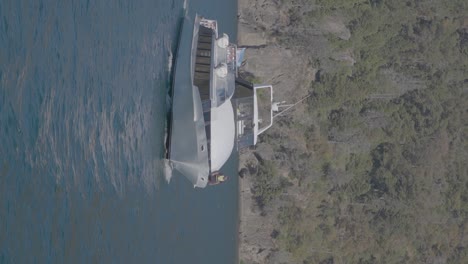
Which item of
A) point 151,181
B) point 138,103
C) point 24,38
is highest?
point 24,38

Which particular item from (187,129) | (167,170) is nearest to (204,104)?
(187,129)

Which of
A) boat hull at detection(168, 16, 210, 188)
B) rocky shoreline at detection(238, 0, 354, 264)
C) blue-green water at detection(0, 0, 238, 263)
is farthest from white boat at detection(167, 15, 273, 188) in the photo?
rocky shoreline at detection(238, 0, 354, 264)

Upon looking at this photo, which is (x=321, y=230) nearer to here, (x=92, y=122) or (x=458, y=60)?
(x=458, y=60)

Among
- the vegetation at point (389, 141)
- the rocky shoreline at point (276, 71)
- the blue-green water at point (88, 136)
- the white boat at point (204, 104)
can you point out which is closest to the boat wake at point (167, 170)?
the white boat at point (204, 104)

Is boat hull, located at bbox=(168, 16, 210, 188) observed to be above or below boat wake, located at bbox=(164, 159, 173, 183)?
above

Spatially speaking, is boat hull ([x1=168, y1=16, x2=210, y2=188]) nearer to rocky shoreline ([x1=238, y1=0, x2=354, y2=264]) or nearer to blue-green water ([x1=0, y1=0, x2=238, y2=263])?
blue-green water ([x1=0, y1=0, x2=238, y2=263])

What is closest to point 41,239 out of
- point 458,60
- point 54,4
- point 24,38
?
point 24,38
